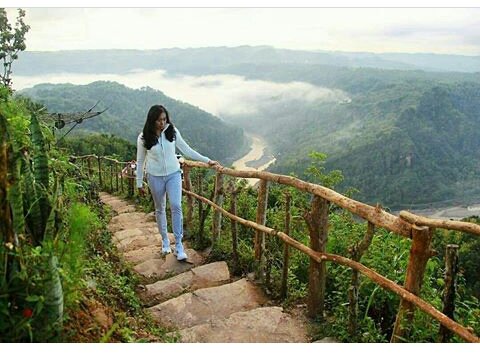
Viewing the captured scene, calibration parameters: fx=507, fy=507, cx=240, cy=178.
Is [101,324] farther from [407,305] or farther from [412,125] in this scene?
[412,125]

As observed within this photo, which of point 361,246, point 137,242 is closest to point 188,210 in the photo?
point 137,242

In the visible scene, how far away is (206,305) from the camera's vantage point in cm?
363

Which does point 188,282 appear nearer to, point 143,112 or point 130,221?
point 130,221

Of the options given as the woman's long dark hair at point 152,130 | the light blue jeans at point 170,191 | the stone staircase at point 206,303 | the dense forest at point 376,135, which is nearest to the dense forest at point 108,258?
the stone staircase at point 206,303

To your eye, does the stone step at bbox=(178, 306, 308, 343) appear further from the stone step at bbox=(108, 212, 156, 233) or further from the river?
the river

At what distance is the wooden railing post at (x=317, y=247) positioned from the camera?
131 inches

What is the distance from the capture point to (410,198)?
7794 centimetres

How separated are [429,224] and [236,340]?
4.42 feet

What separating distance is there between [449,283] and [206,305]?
1.77 metres

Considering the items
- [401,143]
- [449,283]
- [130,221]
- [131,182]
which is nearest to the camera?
[449,283]

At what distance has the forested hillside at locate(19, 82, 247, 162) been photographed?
84.9 metres

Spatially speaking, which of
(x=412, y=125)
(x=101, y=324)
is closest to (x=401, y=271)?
(x=101, y=324)

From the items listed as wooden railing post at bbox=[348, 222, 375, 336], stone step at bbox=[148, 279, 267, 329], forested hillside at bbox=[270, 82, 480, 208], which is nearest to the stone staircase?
stone step at bbox=[148, 279, 267, 329]
